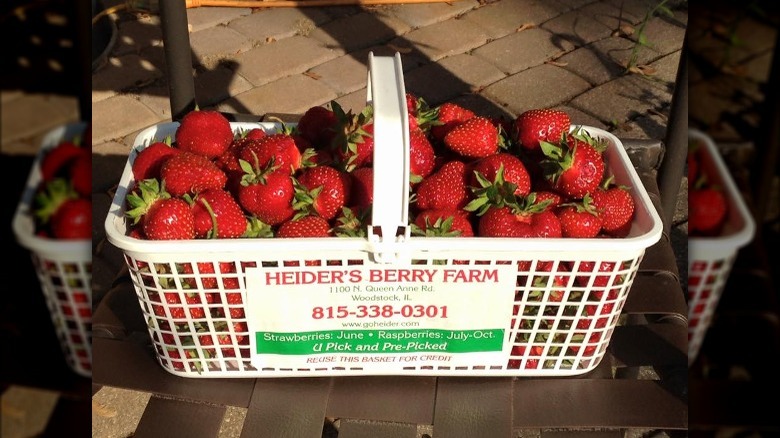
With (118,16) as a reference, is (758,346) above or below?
above

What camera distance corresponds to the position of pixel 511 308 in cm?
103

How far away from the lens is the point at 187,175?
3.55ft

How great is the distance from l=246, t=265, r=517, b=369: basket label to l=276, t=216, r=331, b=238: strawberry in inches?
2.3

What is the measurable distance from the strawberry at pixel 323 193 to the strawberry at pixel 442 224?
0.36 ft

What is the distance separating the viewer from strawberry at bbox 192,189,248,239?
1.03 metres

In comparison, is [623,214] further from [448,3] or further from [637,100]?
[448,3]

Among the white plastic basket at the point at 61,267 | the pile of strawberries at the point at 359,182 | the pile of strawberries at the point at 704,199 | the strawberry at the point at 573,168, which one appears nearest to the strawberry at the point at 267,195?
the pile of strawberries at the point at 359,182

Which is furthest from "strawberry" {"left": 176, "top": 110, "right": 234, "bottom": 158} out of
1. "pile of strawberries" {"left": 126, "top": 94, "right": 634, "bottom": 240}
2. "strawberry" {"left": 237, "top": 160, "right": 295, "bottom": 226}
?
"strawberry" {"left": 237, "top": 160, "right": 295, "bottom": 226}

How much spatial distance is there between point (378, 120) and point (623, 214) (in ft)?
1.35

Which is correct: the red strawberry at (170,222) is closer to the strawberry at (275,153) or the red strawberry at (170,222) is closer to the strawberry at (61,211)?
the strawberry at (275,153)

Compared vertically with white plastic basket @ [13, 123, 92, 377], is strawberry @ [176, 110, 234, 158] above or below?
below

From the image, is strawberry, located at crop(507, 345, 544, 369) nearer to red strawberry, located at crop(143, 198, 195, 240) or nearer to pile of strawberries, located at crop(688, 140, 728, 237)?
red strawberry, located at crop(143, 198, 195, 240)

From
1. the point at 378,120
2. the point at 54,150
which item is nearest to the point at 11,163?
the point at 54,150

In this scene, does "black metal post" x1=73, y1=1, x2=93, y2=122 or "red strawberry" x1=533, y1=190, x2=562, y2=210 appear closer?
"black metal post" x1=73, y1=1, x2=93, y2=122
